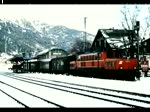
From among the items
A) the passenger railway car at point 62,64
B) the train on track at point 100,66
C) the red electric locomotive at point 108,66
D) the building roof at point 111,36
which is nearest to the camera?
the red electric locomotive at point 108,66

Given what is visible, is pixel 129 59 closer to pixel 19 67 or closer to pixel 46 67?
pixel 46 67

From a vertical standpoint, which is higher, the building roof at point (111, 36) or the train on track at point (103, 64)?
the building roof at point (111, 36)

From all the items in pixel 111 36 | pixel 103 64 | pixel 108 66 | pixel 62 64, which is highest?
pixel 111 36

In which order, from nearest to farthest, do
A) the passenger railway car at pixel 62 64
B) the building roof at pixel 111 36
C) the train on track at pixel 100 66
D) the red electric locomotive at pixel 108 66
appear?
the red electric locomotive at pixel 108 66, the train on track at pixel 100 66, the passenger railway car at pixel 62 64, the building roof at pixel 111 36

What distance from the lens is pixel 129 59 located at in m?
30.6

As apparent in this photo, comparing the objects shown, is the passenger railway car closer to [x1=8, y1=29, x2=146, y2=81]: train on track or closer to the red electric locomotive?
[x1=8, y1=29, x2=146, y2=81]: train on track

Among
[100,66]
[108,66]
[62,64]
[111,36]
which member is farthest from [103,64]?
[111,36]

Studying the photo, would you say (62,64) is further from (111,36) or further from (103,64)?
(111,36)

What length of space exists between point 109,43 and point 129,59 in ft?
120

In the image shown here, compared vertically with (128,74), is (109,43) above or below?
above

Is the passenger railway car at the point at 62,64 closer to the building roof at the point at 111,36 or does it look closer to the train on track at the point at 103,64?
the train on track at the point at 103,64

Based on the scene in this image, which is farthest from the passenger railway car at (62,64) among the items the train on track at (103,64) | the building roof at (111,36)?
the building roof at (111,36)

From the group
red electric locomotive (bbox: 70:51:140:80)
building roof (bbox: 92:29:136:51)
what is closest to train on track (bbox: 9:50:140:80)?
red electric locomotive (bbox: 70:51:140:80)
